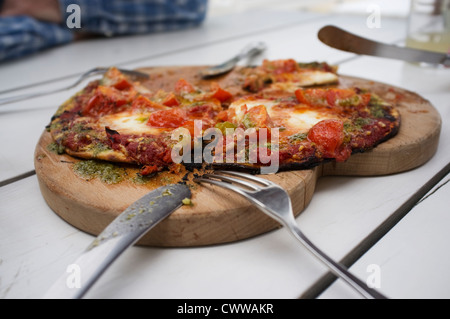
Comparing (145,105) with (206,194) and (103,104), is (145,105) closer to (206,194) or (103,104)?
(103,104)

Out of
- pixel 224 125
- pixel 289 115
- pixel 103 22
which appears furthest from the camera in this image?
pixel 103 22

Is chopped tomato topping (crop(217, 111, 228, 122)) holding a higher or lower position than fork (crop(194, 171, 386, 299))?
higher

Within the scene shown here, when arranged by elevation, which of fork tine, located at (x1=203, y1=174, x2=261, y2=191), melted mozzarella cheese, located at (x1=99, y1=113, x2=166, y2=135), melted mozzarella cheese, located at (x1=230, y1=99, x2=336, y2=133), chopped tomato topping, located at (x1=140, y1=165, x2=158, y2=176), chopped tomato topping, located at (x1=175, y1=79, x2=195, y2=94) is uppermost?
chopped tomato topping, located at (x1=175, y1=79, x2=195, y2=94)

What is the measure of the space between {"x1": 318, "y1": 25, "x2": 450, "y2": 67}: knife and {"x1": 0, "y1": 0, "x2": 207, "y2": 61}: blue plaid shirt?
200cm

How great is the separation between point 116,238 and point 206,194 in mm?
293

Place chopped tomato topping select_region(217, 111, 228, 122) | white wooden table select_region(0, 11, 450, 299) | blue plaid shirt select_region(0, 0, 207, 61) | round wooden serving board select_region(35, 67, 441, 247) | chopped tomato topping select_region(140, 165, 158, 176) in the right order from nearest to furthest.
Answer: white wooden table select_region(0, 11, 450, 299) → round wooden serving board select_region(35, 67, 441, 247) → chopped tomato topping select_region(140, 165, 158, 176) → chopped tomato topping select_region(217, 111, 228, 122) → blue plaid shirt select_region(0, 0, 207, 61)

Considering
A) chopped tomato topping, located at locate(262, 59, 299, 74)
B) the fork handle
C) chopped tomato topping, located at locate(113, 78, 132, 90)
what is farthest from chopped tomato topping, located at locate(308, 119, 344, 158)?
chopped tomato topping, located at locate(113, 78, 132, 90)

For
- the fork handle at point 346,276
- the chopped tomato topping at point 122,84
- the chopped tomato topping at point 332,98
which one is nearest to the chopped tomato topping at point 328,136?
the chopped tomato topping at point 332,98

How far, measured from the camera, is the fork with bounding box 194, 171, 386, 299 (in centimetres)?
90

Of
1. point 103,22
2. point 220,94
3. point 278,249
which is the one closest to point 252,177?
point 278,249

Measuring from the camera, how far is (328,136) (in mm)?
1330

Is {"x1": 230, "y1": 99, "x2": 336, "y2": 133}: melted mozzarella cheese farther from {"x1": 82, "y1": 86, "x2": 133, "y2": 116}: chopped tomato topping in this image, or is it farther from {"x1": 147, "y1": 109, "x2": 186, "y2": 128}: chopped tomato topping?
{"x1": 82, "y1": 86, "x2": 133, "y2": 116}: chopped tomato topping
